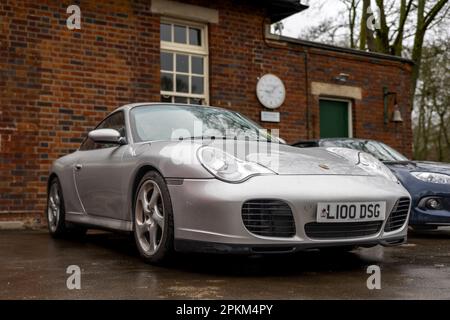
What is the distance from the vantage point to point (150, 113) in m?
5.25

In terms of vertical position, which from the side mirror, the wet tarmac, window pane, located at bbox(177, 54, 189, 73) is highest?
window pane, located at bbox(177, 54, 189, 73)

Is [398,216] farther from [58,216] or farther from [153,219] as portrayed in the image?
[58,216]

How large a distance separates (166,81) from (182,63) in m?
0.45

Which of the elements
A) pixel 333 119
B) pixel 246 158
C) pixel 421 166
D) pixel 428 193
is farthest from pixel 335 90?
pixel 246 158

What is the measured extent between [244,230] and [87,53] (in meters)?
6.17

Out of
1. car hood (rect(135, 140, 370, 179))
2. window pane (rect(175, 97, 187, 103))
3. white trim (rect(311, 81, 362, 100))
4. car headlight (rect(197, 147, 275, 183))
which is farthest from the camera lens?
white trim (rect(311, 81, 362, 100))

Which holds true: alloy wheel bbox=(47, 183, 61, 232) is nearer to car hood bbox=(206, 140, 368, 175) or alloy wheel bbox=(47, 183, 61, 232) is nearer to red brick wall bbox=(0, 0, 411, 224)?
red brick wall bbox=(0, 0, 411, 224)

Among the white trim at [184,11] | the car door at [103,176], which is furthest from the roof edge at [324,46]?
the car door at [103,176]

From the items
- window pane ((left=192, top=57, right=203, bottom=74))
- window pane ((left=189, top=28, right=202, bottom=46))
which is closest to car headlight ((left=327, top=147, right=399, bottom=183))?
window pane ((left=192, top=57, right=203, bottom=74))

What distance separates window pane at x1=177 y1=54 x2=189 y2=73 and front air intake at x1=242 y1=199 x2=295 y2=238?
22.1 feet

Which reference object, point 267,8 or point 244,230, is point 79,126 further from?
point 244,230

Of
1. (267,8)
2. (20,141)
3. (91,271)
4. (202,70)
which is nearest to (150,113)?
(91,271)

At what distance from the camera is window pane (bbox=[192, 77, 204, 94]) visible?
10.4 m

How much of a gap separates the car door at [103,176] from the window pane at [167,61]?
411cm
